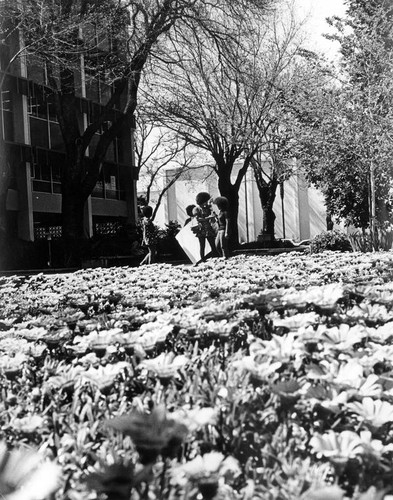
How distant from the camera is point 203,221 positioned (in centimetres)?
1485

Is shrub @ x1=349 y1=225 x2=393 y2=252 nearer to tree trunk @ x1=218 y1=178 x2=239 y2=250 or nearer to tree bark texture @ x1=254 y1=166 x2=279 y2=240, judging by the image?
tree trunk @ x1=218 y1=178 x2=239 y2=250

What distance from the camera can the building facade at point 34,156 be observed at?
2675 cm

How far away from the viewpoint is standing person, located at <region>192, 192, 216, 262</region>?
14.9 m

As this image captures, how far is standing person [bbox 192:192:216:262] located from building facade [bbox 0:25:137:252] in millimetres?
10338

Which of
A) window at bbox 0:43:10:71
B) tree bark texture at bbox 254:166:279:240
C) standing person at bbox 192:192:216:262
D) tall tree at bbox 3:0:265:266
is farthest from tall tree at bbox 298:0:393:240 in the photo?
tree bark texture at bbox 254:166:279:240

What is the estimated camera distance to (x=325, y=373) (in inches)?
62.3

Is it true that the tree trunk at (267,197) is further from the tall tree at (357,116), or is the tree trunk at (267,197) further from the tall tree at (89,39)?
the tall tree at (89,39)

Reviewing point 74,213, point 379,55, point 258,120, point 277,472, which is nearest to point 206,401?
point 277,472

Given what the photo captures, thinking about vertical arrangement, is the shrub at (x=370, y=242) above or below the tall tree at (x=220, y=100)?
below

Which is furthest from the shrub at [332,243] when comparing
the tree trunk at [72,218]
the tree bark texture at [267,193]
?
the tree bark texture at [267,193]

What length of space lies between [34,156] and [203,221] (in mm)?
15061

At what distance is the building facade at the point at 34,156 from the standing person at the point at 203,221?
1034cm

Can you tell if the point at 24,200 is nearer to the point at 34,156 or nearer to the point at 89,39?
the point at 34,156

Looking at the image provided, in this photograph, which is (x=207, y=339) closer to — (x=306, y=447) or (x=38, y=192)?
(x=306, y=447)
